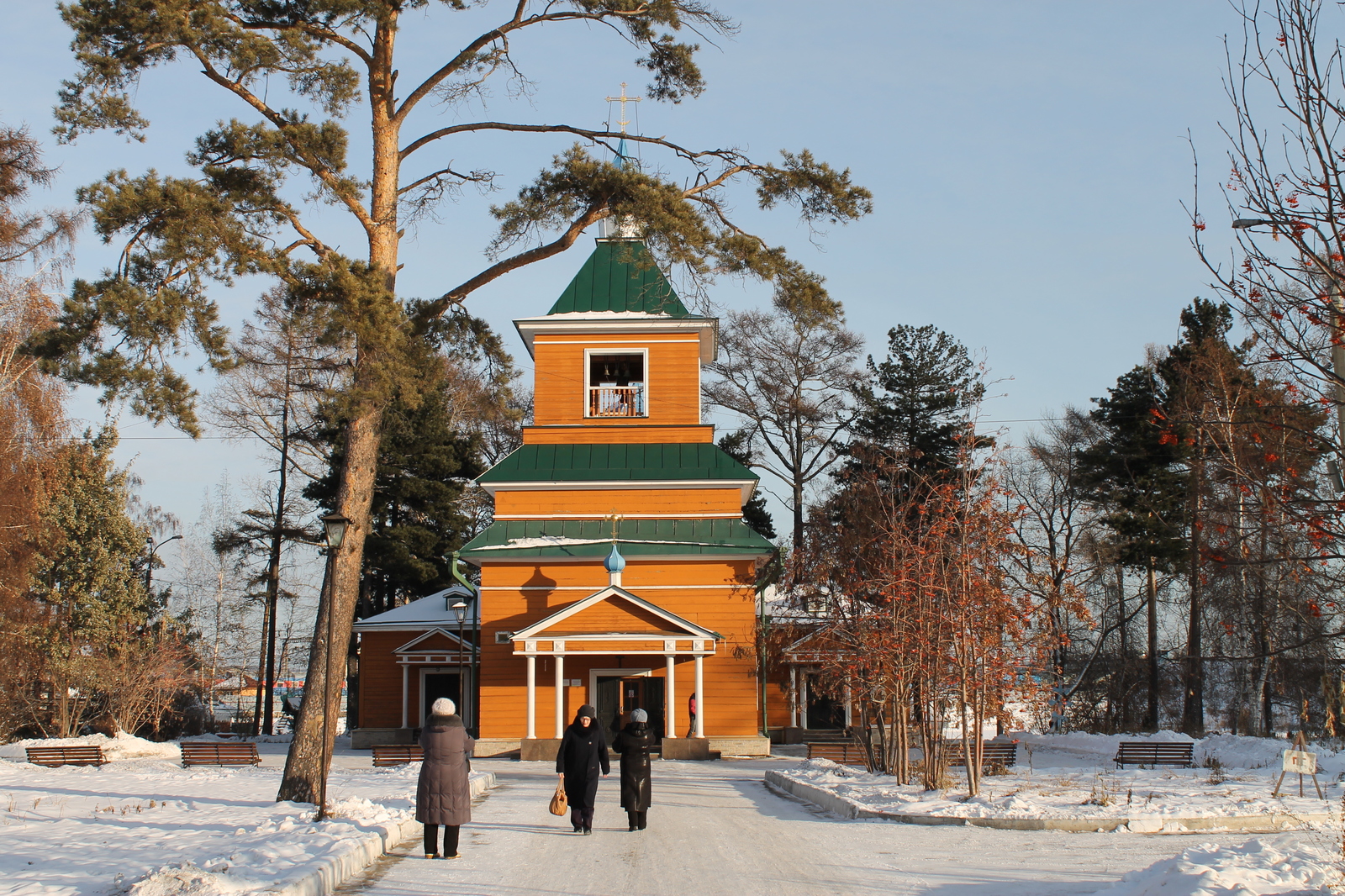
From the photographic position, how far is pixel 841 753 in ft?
66.2

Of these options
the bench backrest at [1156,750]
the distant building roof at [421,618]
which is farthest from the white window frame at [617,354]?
the bench backrest at [1156,750]

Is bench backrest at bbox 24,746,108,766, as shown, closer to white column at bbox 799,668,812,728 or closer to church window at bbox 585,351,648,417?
church window at bbox 585,351,648,417

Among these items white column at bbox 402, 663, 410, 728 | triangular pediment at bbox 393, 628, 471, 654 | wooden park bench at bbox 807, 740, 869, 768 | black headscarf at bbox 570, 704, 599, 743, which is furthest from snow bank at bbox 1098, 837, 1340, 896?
white column at bbox 402, 663, 410, 728

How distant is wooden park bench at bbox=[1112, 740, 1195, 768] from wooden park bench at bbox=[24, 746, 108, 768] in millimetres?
19507

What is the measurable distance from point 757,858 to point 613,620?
15310mm

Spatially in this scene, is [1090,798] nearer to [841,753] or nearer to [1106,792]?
[1106,792]

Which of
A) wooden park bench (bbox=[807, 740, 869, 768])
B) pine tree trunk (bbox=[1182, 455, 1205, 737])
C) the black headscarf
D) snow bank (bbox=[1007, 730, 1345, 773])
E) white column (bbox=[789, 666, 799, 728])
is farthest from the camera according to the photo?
white column (bbox=[789, 666, 799, 728])

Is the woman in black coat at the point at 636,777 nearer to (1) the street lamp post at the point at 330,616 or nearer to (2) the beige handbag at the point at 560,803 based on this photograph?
(2) the beige handbag at the point at 560,803

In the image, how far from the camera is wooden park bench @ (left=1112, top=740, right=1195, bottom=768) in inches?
781

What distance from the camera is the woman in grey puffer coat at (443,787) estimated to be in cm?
919

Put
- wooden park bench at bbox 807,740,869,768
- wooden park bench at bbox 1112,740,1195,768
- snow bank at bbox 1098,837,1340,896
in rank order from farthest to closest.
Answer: wooden park bench at bbox 1112,740,1195,768, wooden park bench at bbox 807,740,869,768, snow bank at bbox 1098,837,1340,896

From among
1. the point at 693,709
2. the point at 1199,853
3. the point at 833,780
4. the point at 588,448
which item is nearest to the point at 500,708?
the point at 693,709

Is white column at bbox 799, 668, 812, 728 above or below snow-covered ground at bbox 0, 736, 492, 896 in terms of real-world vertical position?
below

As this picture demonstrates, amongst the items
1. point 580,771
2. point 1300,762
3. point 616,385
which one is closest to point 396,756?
point 580,771
